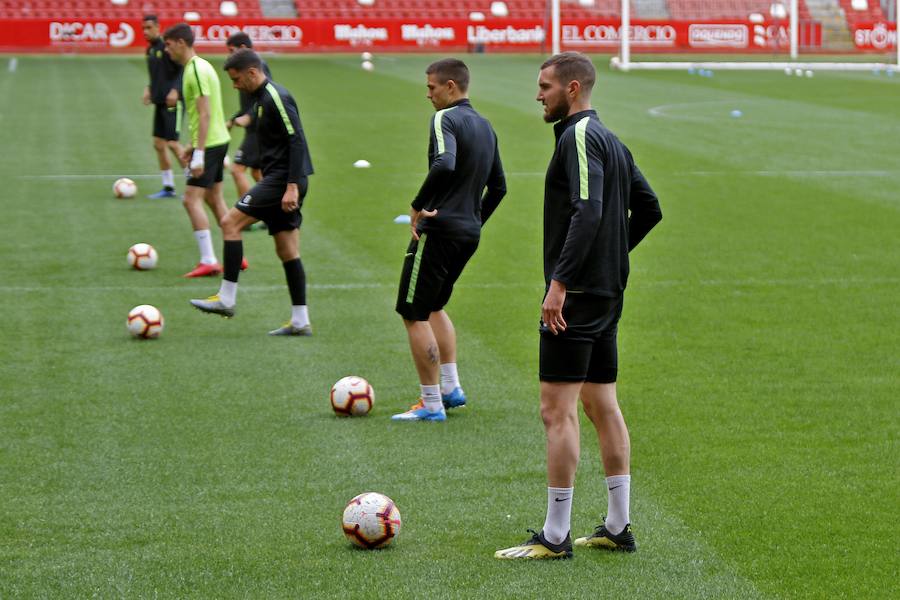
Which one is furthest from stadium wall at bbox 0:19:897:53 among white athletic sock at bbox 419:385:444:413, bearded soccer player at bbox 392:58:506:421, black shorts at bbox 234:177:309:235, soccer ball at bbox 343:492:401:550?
soccer ball at bbox 343:492:401:550

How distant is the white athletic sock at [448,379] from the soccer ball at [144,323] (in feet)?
9.64

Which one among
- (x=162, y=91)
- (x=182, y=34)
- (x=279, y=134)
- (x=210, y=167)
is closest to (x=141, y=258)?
(x=210, y=167)

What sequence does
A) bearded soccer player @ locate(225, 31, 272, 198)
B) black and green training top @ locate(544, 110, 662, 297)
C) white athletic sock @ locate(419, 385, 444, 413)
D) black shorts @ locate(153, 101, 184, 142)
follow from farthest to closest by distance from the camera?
black shorts @ locate(153, 101, 184, 142) → bearded soccer player @ locate(225, 31, 272, 198) → white athletic sock @ locate(419, 385, 444, 413) → black and green training top @ locate(544, 110, 662, 297)

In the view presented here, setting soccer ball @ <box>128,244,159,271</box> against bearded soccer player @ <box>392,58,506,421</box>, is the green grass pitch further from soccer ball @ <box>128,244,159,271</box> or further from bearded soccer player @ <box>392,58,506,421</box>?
bearded soccer player @ <box>392,58,506,421</box>

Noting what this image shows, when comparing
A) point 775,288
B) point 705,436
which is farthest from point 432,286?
point 775,288

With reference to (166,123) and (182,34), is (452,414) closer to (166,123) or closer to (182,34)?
(182,34)

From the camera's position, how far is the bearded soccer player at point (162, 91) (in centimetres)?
1725

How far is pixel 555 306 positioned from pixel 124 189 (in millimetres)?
13395

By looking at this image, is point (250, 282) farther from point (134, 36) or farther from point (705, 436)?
point (134, 36)

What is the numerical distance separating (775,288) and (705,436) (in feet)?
15.3

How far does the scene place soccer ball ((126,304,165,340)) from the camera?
10.5 metres

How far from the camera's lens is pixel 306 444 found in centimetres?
780

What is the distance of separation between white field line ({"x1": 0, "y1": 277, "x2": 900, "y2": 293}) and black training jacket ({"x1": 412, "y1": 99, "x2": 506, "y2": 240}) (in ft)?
14.3

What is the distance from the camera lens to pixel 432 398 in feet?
27.1
